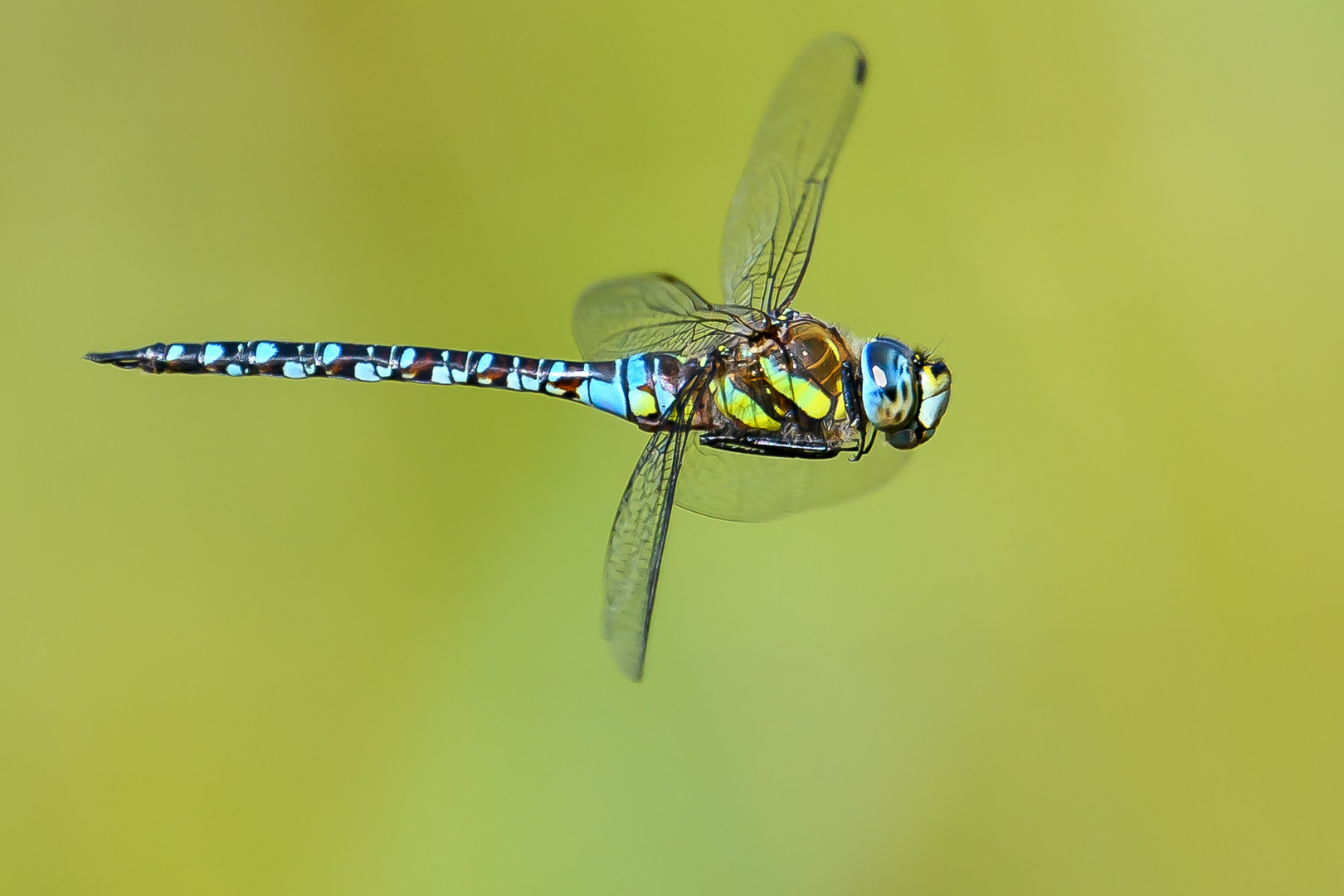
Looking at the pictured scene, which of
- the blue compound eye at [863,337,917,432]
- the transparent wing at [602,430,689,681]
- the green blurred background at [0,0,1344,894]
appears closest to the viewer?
the transparent wing at [602,430,689,681]

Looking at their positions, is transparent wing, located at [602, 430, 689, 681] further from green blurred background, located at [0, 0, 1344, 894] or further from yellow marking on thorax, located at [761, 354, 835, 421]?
A: green blurred background, located at [0, 0, 1344, 894]

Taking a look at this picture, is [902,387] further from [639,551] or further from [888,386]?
[639,551]

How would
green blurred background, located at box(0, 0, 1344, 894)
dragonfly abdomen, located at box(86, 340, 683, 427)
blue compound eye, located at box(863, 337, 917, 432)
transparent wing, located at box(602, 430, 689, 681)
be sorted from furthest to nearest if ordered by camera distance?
1. green blurred background, located at box(0, 0, 1344, 894)
2. dragonfly abdomen, located at box(86, 340, 683, 427)
3. blue compound eye, located at box(863, 337, 917, 432)
4. transparent wing, located at box(602, 430, 689, 681)

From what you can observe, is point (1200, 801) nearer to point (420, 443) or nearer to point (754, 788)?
point (754, 788)

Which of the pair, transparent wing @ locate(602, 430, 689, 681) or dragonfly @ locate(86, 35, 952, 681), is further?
dragonfly @ locate(86, 35, 952, 681)

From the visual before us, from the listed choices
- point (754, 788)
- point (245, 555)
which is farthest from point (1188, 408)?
point (245, 555)

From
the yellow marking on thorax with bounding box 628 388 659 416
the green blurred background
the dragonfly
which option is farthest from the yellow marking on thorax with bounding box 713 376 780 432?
the green blurred background

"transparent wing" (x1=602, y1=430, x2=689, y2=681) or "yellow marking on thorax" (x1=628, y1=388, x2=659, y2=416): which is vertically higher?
"yellow marking on thorax" (x1=628, y1=388, x2=659, y2=416)
